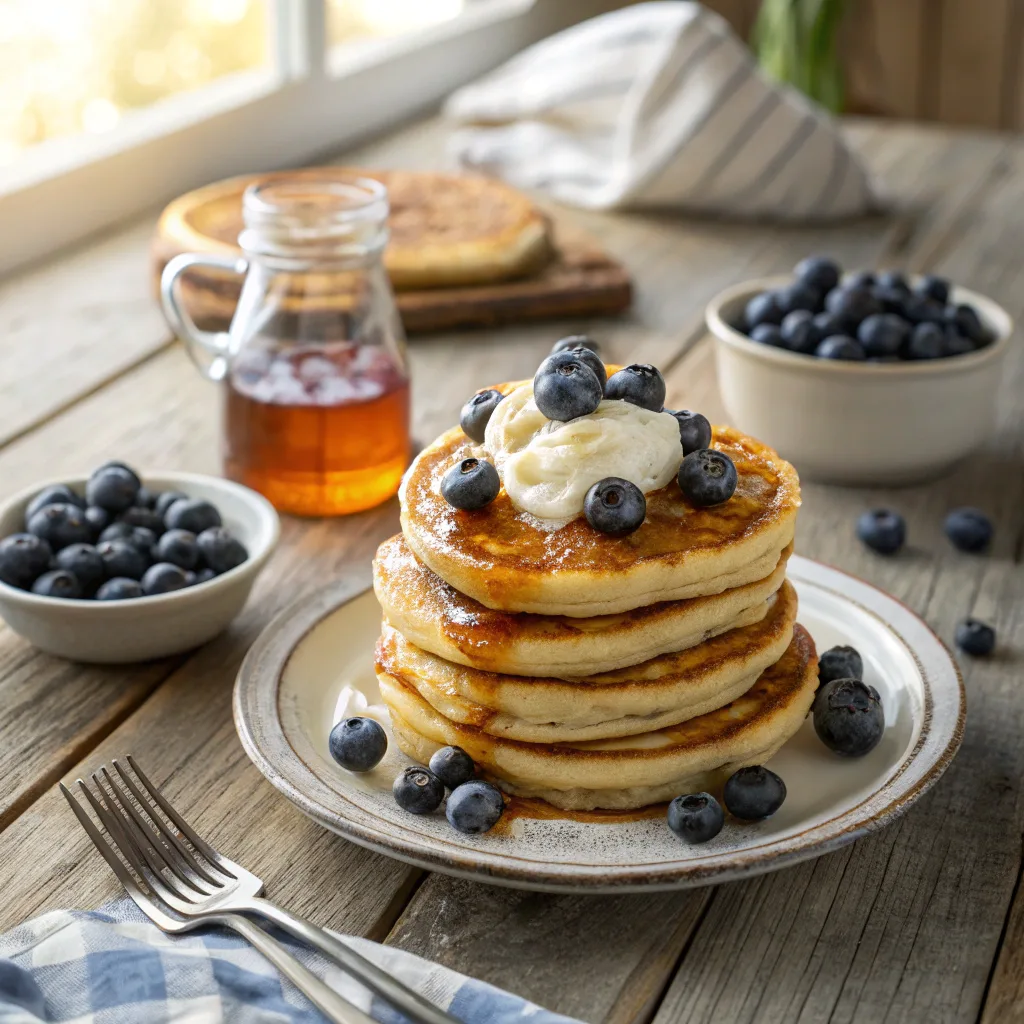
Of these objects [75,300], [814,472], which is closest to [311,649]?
[814,472]

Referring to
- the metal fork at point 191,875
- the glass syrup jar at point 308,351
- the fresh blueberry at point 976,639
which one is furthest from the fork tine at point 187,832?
the fresh blueberry at point 976,639

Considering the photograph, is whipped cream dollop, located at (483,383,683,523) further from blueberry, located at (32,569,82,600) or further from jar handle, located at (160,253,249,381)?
jar handle, located at (160,253,249,381)

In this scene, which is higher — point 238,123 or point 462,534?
point 462,534

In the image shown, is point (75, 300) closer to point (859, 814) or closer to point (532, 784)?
point (532, 784)

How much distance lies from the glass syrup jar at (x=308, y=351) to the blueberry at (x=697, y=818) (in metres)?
0.74

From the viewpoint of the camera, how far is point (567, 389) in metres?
1.06

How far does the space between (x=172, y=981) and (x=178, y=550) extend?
53 centimetres

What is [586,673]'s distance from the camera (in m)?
1.03

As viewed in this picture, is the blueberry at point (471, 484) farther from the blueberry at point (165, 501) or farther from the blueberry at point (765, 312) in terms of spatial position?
the blueberry at point (765, 312)

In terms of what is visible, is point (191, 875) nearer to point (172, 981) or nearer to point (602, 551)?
point (172, 981)

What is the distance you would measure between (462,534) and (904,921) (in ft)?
1.41

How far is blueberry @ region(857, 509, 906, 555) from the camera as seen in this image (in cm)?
156

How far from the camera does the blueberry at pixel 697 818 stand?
3.26ft

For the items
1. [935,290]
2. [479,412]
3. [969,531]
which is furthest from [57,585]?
[935,290]
